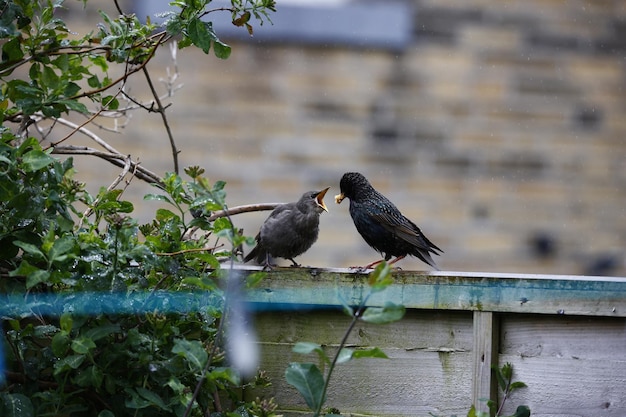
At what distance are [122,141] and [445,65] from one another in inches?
61.2

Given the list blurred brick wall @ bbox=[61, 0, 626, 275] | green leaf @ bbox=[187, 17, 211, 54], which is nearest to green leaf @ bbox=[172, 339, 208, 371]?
green leaf @ bbox=[187, 17, 211, 54]

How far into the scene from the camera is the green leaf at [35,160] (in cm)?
183

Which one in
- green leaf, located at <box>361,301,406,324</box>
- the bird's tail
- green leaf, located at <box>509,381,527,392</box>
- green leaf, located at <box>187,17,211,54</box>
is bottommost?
green leaf, located at <box>509,381,527,392</box>

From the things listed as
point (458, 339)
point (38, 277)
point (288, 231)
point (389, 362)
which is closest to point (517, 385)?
point (458, 339)

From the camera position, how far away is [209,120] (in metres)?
4.66

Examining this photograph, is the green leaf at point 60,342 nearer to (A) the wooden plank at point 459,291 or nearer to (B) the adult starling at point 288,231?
(A) the wooden plank at point 459,291

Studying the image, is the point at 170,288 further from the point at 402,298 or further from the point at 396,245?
the point at 396,245

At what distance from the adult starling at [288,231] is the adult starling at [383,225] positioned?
8.6 inches

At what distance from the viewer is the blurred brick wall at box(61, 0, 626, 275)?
4.65 metres

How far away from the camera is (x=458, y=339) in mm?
2023

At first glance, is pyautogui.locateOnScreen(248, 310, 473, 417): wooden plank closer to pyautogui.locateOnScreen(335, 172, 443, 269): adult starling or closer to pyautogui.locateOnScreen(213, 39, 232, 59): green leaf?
pyautogui.locateOnScreen(213, 39, 232, 59): green leaf

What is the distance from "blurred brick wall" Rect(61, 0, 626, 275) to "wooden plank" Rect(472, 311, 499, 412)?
2.57 m

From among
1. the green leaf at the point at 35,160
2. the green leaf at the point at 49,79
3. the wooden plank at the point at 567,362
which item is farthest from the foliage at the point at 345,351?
the green leaf at the point at 49,79

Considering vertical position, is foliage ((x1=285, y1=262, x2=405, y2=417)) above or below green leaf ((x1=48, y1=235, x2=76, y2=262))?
below
